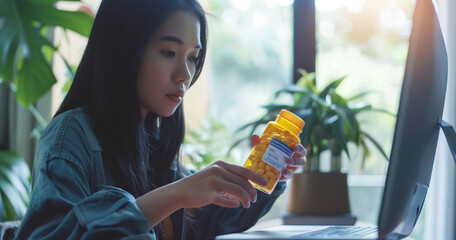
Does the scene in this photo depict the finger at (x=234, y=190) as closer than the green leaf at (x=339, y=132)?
Yes

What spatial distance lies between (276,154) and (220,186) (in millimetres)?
93

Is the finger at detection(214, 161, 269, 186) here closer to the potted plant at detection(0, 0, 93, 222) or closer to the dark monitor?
the dark monitor

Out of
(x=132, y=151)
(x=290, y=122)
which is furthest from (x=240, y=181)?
(x=132, y=151)

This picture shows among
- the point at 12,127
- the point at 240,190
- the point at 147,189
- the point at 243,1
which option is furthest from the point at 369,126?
the point at 240,190

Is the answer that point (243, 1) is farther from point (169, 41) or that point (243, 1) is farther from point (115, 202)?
point (115, 202)

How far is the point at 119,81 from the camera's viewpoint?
1.01 m

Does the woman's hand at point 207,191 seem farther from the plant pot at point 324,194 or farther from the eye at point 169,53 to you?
the plant pot at point 324,194

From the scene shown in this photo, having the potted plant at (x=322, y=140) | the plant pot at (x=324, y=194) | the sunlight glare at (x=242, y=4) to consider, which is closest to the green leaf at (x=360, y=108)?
the potted plant at (x=322, y=140)

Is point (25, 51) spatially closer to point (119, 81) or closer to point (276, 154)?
point (119, 81)

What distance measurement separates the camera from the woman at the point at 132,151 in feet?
2.43

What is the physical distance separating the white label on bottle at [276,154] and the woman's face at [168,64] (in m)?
0.31

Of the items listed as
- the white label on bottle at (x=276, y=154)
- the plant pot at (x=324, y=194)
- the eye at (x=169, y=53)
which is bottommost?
the plant pot at (x=324, y=194)

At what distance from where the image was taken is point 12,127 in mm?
2270

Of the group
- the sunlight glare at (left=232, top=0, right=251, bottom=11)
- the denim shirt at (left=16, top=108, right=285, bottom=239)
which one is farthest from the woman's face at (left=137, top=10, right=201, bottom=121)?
the sunlight glare at (left=232, top=0, right=251, bottom=11)
